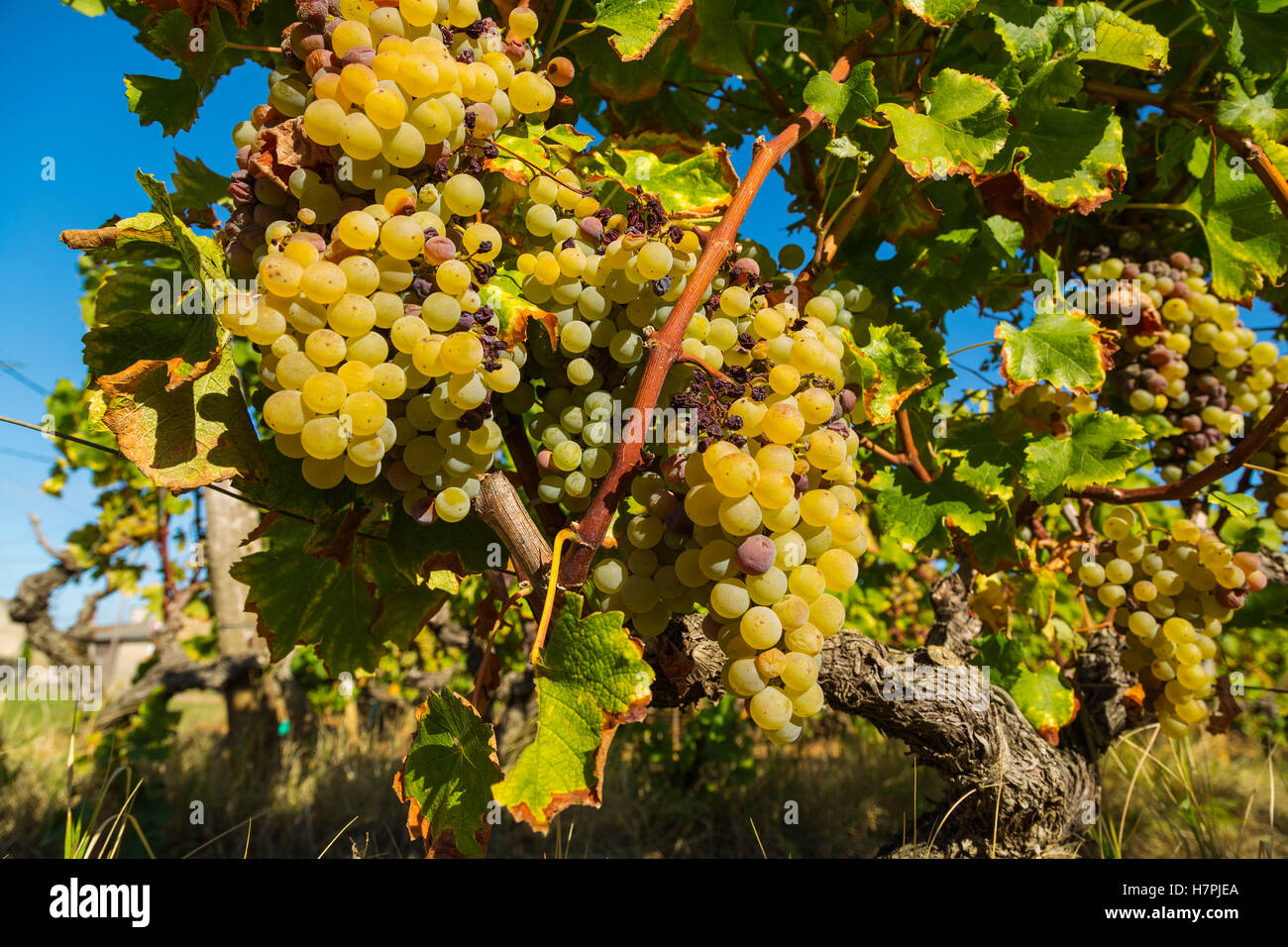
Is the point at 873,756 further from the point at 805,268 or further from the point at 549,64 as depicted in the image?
the point at 549,64

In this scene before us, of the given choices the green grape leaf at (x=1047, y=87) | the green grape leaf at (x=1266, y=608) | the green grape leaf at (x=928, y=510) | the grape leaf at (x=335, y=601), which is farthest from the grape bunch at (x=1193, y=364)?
the grape leaf at (x=335, y=601)

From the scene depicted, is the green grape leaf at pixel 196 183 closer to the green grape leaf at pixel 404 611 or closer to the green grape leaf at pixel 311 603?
the green grape leaf at pixel 311 603

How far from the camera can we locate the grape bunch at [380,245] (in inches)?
32.9

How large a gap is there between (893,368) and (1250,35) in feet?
2.97

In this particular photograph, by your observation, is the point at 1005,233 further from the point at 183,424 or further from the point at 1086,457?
the point at 183,424

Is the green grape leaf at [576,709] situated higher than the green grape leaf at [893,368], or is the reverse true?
the green grape leaf at [893,368]

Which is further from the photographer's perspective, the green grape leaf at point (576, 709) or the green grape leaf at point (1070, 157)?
the green grape leaf at point (1070, 157)

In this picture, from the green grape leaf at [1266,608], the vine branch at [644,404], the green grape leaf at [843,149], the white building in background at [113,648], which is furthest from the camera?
the white building in background at [113,648]

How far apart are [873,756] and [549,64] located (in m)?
4.31

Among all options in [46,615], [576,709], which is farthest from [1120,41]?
[46,615]

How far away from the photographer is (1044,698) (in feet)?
5.62

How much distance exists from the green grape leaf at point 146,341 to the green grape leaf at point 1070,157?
1.30 m

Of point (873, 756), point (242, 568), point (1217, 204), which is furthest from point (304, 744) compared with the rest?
point (1217, 204)

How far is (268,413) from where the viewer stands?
82 cm
